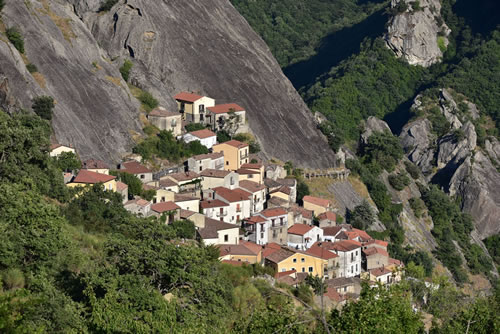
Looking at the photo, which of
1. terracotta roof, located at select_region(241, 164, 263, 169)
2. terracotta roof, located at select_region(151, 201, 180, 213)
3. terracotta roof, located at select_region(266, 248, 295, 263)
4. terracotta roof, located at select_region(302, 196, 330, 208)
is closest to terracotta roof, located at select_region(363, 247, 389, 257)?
terracotta roof, located at select_region(302, 196, 330, 208)

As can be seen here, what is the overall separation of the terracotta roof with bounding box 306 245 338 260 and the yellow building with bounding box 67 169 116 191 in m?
13.3

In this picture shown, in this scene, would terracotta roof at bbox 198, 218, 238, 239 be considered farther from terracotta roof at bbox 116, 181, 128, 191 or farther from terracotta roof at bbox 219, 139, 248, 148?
terracotta roof at bbox 219, 139, 248, 148

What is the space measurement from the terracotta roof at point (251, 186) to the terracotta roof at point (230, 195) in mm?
1545

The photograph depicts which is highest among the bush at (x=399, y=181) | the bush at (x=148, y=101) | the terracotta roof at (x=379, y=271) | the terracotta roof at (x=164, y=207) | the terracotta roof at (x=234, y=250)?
the bush at (x=148, y=101)

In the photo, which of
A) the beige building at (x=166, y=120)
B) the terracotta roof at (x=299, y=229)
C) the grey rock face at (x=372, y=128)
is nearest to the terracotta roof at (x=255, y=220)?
the terracotta roof at (x=299, y=229)

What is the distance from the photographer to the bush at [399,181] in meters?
78.5

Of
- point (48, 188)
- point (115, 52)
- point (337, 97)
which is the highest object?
point (337, 97)

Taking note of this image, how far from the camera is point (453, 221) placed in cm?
8181

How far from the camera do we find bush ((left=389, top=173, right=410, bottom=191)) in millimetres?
78500

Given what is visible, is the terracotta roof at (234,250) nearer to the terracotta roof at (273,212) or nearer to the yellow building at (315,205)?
the terracotta roof at (273,212)

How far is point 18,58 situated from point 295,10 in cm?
10085

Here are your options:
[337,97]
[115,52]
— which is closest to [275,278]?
[115,52]

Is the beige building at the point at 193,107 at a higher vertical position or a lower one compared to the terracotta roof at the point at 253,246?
higher

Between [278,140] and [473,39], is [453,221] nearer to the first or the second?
[278,140]
